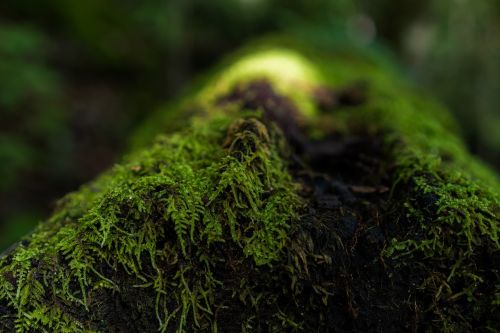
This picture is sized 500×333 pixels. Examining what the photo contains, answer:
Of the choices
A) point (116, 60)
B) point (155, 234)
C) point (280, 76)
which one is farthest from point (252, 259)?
point (116, 60)

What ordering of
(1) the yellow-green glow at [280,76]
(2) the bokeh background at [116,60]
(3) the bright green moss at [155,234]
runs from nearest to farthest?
(3) the bright green moss at [155,234] → (1) the yellow-green glow at [280,76] → (2) the bokeh background at [116,60]

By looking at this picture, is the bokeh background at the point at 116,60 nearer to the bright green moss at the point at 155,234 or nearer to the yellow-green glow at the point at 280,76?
the yellow-green glow at the point at 280,76

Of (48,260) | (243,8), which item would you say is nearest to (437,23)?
(243,8)

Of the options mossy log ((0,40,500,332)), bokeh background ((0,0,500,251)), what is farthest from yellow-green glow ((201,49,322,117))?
bokeh background ((0,0,500,251))

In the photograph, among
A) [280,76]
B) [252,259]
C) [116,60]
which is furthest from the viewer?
[116,60]

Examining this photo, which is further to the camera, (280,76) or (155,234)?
(280,76)

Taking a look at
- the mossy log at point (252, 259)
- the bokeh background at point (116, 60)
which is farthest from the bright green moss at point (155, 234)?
the bokeh background at point (116, 60)

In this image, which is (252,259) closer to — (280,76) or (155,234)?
(155,234)

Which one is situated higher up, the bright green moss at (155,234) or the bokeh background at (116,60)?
the bokeh background at (116,60)

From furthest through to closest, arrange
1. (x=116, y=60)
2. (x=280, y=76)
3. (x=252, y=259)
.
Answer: (x=116, y=60) → (x=280, y=76) → (x=252, y=259)
